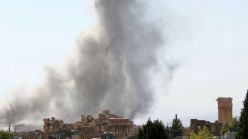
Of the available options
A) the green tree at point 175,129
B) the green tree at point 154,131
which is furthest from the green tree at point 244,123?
the green tree at point 175,129

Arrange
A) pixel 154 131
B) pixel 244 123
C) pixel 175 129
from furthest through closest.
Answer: pixel 175 129 → pixel 154 131 → pixel 244 123

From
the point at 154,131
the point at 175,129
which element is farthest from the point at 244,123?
the point at 175,129

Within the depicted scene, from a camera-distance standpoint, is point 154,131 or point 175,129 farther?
point 175,129

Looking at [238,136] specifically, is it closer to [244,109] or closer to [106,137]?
[244,109]

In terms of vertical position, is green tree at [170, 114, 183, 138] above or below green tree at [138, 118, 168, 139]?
above

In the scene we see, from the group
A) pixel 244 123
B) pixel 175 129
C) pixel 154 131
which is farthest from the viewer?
pixel 175 129

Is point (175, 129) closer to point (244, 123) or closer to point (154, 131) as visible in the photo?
point (154, 131)

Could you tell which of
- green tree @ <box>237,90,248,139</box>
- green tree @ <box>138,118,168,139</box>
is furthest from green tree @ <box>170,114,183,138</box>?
green tree @ <box>237,90,248,139</box>

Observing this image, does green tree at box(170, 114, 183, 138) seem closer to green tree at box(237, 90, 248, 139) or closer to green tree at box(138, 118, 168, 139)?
green tree at box(138, 118, 168, 139)

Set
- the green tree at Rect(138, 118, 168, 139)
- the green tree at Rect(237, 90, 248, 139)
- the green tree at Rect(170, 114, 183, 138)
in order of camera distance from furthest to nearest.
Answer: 1. the green tree at Rect(170, 114, 183, 138)
2. the green tree at Rect(138, 118, 168, 139)
3. the green tree at Rect(237, 90, 248, 139)

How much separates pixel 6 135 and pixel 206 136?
2744 inches

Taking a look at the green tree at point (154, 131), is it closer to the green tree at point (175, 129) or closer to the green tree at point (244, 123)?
the green tree at point (244, 123)

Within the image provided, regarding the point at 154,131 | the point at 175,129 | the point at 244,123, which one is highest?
the point at 175,129

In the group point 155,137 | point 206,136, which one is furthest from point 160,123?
point 206,136
